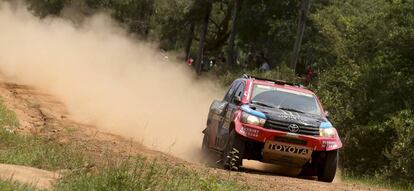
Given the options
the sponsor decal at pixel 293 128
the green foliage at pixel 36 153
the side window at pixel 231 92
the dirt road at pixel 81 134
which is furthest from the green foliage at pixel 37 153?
the side window at pixel 231 92

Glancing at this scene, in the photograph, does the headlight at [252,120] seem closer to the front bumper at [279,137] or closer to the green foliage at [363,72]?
the front bumper at [279,137]

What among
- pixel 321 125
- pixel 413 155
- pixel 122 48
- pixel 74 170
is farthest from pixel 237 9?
pixel 74 170

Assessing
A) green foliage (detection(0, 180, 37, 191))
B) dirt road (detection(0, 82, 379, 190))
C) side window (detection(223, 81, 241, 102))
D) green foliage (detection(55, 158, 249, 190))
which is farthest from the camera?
side window (detection(223, 81, 241, 102))

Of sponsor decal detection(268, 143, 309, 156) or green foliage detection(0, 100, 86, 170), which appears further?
sponsor decal detection(268, 143, 309, 156)

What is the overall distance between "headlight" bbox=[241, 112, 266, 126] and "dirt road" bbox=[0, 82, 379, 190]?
884mm

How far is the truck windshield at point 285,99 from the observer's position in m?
13.1

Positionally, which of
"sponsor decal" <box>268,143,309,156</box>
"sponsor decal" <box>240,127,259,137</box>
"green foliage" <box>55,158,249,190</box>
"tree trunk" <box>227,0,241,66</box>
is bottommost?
"tree trunk" <box>227,0,241,66</box>

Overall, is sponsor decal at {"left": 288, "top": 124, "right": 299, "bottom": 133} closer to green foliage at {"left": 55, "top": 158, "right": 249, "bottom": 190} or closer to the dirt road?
the dirt road

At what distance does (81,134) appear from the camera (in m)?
14.4

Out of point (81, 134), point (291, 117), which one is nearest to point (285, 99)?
point (291, 117)

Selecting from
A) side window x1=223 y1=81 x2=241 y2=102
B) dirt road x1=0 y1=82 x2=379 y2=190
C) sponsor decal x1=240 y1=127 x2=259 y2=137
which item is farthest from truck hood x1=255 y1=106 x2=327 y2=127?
side window x1=223 y1=81 x2=241 y2=102

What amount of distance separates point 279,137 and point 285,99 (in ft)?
4.69

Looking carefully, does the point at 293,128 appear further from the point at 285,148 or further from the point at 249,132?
the point at 249,132

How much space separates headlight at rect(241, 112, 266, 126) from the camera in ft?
39.9
